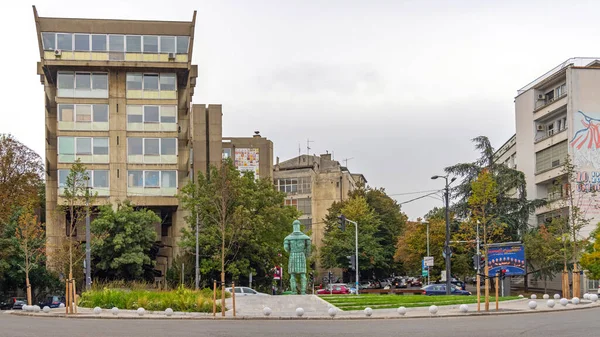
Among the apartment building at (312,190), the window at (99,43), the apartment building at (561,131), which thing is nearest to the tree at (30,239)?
the window at (99,43)

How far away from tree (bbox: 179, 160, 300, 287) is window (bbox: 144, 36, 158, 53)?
11.9m

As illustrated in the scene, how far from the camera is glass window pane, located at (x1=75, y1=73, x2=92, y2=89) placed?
63.4 meters

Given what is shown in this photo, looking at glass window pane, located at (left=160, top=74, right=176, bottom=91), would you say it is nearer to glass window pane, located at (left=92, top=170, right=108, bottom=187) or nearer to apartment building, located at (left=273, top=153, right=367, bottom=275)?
glass window pane, located at (left=92, top=170, right=108, bottom=187)

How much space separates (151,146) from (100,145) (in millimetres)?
3888

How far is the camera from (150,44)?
63.9m

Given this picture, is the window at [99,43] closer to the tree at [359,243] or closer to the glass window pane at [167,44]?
the glass window pane at [167,44]

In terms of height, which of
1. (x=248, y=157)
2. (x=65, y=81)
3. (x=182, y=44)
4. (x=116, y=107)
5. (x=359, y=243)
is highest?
(x=182, y=44)

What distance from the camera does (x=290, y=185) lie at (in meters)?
103

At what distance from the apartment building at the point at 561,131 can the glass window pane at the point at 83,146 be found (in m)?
35.4

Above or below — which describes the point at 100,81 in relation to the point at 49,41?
below

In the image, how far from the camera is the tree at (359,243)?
267 feet

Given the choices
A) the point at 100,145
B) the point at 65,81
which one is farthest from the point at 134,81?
the point at 100,145

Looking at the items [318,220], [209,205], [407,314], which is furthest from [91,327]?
[318,220]

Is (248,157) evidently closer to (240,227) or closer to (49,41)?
(49,41)
